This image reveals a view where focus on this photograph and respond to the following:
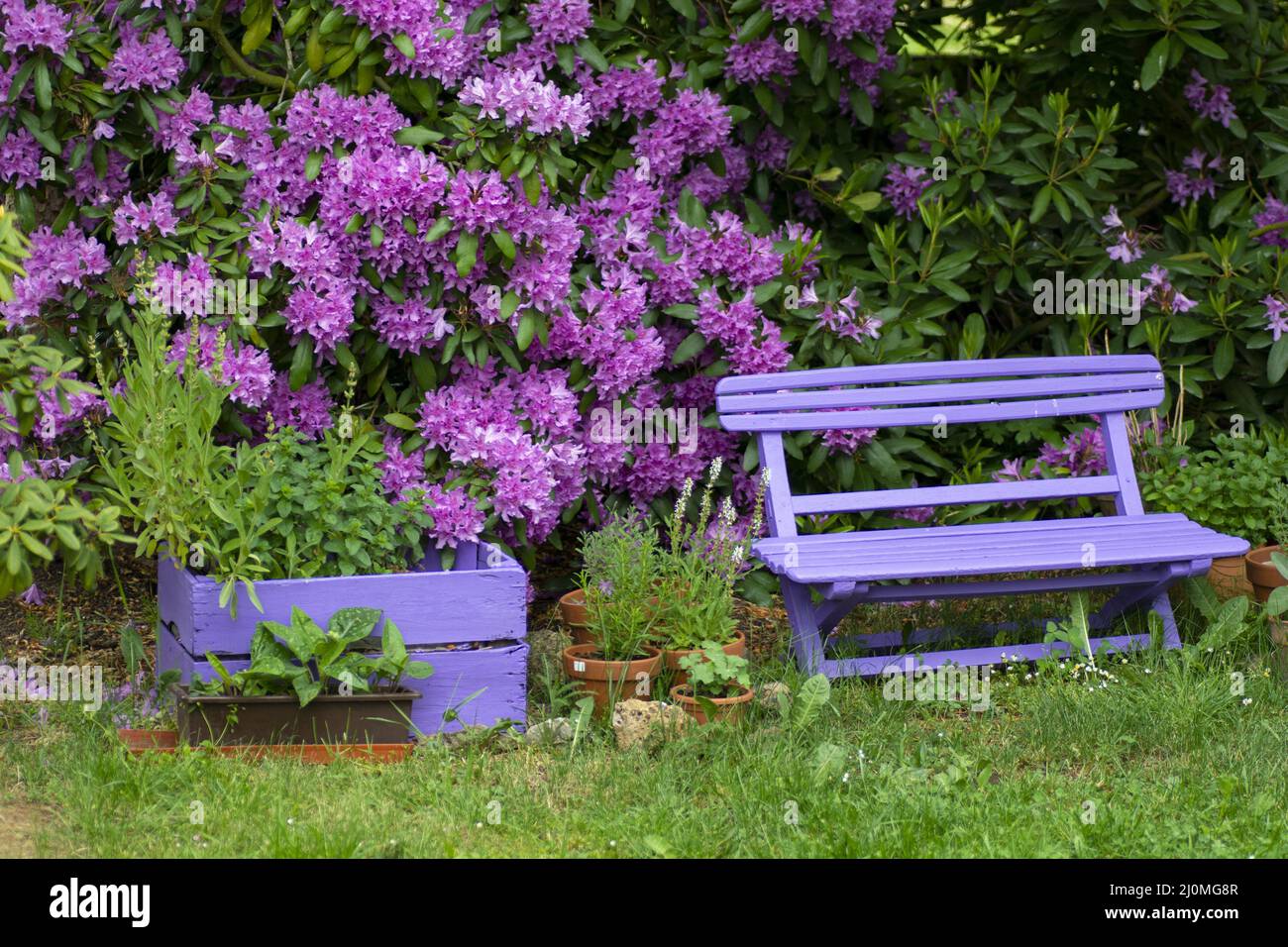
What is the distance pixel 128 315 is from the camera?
4.41 m

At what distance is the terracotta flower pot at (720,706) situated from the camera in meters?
3.91

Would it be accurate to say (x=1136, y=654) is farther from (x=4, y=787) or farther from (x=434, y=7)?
(x=4, y=787)

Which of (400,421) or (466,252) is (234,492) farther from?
(466,252)

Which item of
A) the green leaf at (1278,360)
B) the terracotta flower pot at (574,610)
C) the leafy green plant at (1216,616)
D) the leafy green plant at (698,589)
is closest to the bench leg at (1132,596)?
the leafy green plant at (1216,616)

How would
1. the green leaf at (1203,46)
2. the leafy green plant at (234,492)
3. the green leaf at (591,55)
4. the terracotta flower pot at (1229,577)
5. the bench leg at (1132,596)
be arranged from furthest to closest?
the green leaf at (1203,46)
the terracotta flower pot at (1229,577)
the green leaf at (591,55)
the bench leg at (1132,596)
the leafy green plant at (234,492)

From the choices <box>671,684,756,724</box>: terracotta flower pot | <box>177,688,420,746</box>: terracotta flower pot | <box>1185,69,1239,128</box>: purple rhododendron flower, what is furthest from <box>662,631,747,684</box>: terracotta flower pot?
<box>1185,69,1239,128</box>: purple rhododendron flower

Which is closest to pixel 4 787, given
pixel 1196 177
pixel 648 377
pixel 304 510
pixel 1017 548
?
pixel 304 510

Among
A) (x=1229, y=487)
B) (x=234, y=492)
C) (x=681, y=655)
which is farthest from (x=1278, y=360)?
(x=234, y=492)

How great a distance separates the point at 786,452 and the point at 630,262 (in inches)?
29.4

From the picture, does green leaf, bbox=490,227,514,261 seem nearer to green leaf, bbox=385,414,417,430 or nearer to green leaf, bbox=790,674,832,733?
green leaf, bbox=385,414,417,430

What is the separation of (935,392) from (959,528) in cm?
40

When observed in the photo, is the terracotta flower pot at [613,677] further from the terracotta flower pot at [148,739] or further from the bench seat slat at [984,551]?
the terracotta flower pot at [148,739]

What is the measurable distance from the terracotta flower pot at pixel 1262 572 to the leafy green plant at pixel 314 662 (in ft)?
7.94

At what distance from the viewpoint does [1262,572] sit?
4.50m
